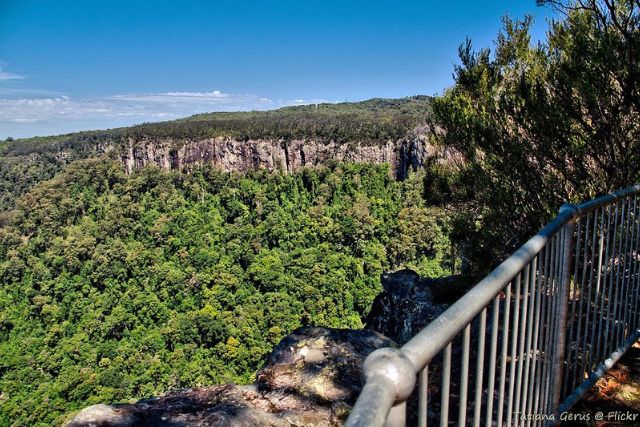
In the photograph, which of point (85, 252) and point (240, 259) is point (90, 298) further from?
point (240, 259)

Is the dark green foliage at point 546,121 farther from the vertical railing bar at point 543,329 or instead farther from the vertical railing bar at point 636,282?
the vertical railing bar at point 543,329

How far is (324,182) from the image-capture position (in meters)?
64.4

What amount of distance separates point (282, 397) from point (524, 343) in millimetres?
1682

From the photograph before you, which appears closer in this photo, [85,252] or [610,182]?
[610,182]

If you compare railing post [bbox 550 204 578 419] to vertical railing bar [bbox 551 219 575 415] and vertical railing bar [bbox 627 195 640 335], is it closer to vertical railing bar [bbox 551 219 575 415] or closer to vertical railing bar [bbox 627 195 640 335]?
vertical railing bar [bbox 551 219 575 415]

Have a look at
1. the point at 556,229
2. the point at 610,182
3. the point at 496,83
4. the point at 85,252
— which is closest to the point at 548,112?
the point at 610,182

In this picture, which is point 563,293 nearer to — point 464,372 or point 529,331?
point 529,331

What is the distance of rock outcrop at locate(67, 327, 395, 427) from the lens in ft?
7.88

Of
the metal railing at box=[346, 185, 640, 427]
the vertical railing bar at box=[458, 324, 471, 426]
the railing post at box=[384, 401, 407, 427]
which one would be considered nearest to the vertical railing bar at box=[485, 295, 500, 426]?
the metal railing at box=[346, 185, 640, 427]

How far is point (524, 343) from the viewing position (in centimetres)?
165

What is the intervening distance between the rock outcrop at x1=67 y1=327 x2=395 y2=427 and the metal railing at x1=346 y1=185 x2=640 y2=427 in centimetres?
54

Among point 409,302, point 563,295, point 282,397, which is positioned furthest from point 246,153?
point 563,295

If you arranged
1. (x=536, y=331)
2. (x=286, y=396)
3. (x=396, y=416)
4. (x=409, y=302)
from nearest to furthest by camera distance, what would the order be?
(x=396, y=416) → (x=536, y=331) → (x=286, y=396) → (x=409, y=302)

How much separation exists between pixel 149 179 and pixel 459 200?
6610 centimetres
